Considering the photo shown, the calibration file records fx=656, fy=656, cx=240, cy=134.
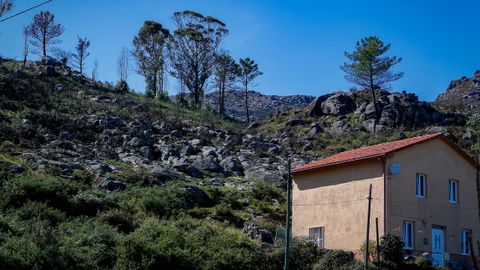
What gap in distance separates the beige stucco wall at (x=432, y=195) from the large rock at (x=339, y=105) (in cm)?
3821

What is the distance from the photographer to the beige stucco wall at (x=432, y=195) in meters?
32.5

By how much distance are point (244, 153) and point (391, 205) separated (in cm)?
2678

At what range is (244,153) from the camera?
57.8m

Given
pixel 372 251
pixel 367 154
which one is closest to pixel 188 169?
pixel 367 154

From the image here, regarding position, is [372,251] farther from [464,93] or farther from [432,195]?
[464,93]

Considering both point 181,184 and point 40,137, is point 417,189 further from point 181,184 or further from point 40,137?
point 40,137

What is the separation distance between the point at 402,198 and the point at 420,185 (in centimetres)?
182

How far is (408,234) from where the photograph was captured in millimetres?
32656

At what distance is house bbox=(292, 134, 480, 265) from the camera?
32.4m

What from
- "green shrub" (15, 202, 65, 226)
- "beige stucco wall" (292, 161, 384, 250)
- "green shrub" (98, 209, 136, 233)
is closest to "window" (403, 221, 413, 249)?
"beige stucco wall" (292, 161, 384, 250)

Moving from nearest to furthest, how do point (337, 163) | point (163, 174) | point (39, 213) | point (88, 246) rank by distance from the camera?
point (88, 246) < point (39, 213) < point (337, 163) < point (163, 174)

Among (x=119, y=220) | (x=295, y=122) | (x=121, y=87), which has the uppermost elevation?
(x=121, y=87)

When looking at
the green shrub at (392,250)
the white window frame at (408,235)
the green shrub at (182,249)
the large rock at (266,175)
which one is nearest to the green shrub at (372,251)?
the green shrub at (392,250)

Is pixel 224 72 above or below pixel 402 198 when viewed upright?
above
